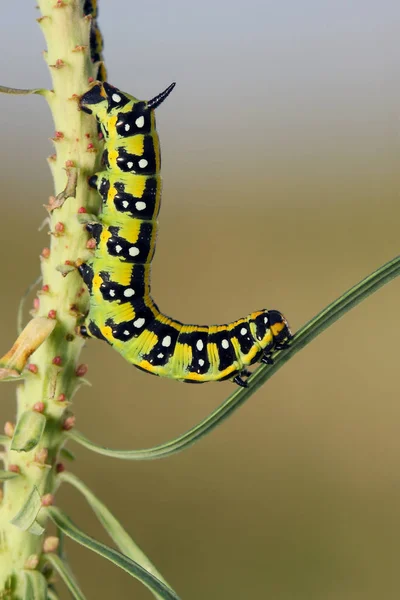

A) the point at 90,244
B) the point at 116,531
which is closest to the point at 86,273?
the point at 90,244

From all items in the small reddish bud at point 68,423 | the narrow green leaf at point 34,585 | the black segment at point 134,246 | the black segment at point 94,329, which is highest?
the black segment at point 134,246

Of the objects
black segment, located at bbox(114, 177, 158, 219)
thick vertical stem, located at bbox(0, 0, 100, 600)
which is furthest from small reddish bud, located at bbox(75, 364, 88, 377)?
black segment, located at bbox(114, 177, 158, 219)

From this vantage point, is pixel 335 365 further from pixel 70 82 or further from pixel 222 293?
pixel 70 82

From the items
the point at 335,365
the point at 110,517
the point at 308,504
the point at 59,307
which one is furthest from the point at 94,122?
the point at 308,504

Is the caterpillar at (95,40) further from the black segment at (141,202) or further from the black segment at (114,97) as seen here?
the black segment at (141,202)

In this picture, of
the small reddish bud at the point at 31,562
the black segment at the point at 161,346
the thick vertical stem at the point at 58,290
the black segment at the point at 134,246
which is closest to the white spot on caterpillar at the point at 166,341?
the black segment at the point at 161,346
